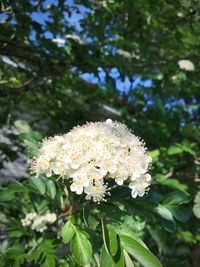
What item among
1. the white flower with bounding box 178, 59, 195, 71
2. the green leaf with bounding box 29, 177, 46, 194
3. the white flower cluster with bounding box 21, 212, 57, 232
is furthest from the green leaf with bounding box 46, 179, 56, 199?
the white flower with bounding box 178, 59, 195, 71

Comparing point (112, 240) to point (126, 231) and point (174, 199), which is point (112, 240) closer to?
point (126, 231)

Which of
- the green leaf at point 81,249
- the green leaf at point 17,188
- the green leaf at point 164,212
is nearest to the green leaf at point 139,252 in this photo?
the green leaf at point 81,249

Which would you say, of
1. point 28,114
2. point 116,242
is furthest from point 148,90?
point 116,242

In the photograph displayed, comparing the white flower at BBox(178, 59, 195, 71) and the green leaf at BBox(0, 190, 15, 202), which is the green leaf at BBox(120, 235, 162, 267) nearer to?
the green leaf at BBox(0, 190, 15, 202)

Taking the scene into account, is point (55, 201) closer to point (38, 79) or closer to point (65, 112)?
point (38, 79)

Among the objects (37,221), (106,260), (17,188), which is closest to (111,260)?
(106,260)
